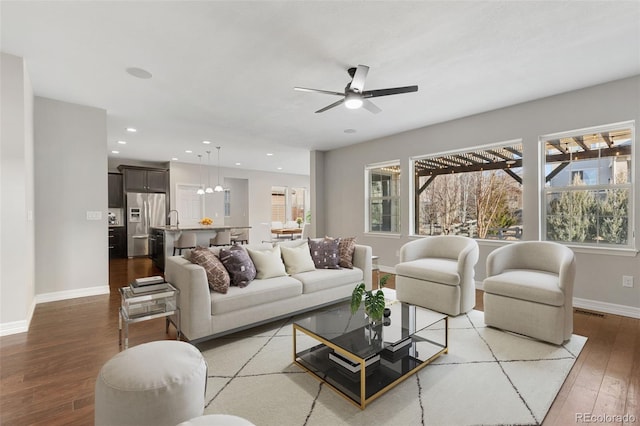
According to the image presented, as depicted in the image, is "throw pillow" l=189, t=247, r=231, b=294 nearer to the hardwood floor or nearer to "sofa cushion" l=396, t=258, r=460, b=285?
the hardwood floor

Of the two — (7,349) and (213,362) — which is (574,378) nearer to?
(213,362)

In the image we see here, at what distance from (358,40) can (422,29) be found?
53cm

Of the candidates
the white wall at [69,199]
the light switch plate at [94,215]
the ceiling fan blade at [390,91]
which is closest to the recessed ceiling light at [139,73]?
the white wall at [69,199]

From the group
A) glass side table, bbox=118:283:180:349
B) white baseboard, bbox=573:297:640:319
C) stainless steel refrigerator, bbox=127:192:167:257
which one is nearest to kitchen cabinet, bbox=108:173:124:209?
stainless steel refrigerator, bbox=127:192:167:257

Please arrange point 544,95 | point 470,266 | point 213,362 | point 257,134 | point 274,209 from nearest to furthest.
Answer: point 213,362
point 470,266
point 544,95
point 257,134
point 274,209

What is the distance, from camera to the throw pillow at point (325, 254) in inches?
145

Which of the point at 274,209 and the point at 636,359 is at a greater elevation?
the point at 274,209

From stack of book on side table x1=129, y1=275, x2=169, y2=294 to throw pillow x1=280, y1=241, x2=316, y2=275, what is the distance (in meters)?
1.28

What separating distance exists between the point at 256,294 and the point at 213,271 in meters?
0.45

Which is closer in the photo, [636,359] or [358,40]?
[636,359]

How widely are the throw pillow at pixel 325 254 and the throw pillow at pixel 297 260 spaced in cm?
11

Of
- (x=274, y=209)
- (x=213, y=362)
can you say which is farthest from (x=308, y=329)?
(x=274, y=209)

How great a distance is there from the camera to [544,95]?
376 cm

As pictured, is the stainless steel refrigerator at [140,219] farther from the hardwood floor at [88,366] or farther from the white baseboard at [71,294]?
the hardwood floor at [88,366]
